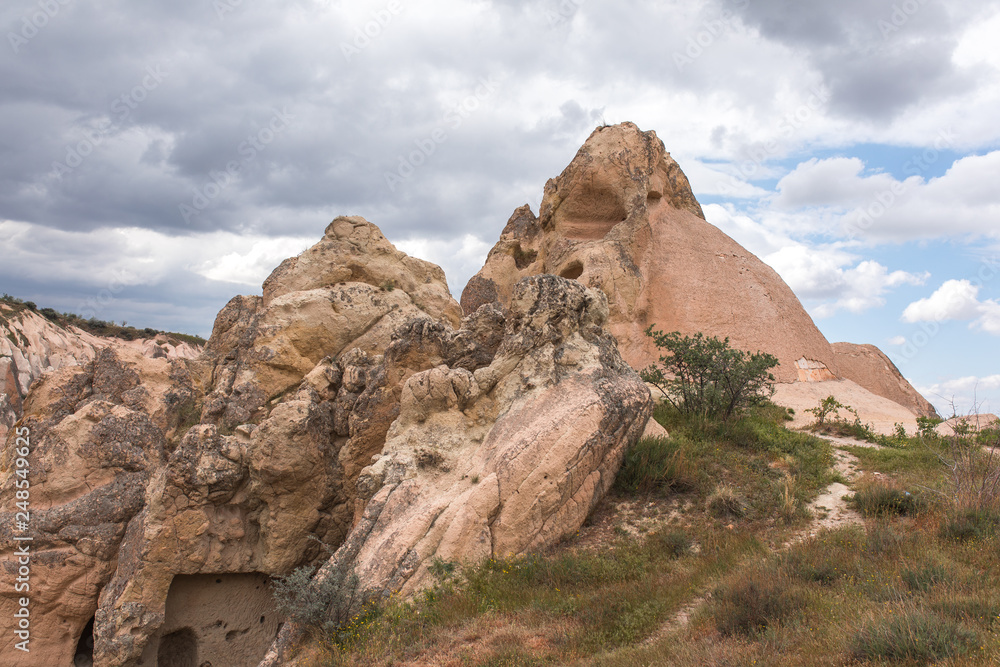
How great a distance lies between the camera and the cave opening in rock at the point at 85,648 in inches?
371

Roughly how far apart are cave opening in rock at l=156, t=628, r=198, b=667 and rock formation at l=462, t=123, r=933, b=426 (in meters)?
10.3

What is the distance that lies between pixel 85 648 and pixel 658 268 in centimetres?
1407

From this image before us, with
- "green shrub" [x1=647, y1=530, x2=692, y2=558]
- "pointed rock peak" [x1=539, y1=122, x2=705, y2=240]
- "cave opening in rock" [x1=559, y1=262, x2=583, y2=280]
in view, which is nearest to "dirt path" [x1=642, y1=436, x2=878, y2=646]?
"green shrub" [x1=647, y1=530, x2=692, y2=558]

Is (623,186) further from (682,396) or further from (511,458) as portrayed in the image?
(511,458)

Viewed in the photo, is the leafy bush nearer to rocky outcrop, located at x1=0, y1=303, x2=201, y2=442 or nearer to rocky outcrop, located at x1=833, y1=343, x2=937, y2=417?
rocky outcrop, located at x1=833, y1=343, x2=937, y2=417

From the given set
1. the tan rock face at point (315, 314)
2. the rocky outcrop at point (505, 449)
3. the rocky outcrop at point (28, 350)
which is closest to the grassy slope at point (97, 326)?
the rocky outcrop at point (28, 350)

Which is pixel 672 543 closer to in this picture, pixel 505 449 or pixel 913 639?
pixel 505 449

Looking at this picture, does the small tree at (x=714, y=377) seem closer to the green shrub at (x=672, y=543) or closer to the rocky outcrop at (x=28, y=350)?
the green shrub at (x=672, y=543)

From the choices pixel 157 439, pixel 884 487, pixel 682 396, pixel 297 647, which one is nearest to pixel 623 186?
pixel 682 396

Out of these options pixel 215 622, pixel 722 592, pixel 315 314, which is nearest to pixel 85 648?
pixel 215 622

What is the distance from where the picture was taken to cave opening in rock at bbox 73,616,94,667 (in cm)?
941

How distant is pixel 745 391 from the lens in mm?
10617

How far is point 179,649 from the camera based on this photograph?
30.5 ft

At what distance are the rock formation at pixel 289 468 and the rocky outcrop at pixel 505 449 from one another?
3 cm
